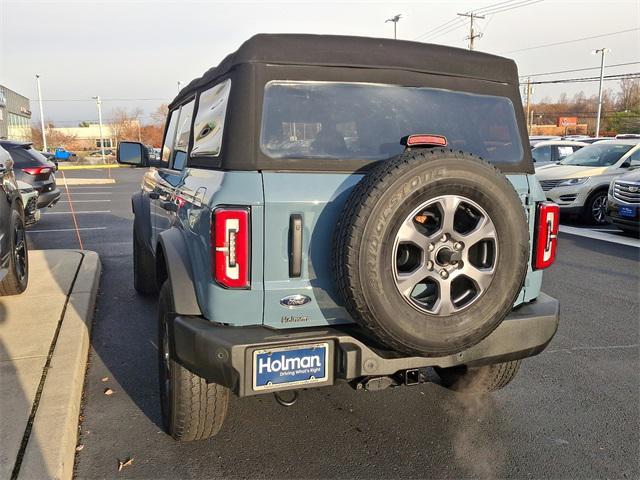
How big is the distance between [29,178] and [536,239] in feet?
32.0

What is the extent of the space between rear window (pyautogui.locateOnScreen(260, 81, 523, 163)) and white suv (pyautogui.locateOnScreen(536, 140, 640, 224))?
872cm

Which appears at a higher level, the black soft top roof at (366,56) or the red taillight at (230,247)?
the black soft top roof at (366,56)

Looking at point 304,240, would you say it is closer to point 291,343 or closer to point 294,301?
point 294,301

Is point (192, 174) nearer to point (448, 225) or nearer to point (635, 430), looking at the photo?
point (448, 225)

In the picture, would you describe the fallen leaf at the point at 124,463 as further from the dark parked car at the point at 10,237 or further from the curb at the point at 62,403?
the dark parked car at the point at 10,237

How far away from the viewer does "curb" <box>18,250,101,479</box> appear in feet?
8.31

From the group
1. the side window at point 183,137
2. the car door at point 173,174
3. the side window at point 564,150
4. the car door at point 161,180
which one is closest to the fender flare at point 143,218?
the car door at point 161,180

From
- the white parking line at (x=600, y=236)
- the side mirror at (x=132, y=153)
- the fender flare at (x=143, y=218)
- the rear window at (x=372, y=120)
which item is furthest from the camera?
the white parking line at (x=600, y=236)

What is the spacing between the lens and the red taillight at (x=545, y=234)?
2926mm

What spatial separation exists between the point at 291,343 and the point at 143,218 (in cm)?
307

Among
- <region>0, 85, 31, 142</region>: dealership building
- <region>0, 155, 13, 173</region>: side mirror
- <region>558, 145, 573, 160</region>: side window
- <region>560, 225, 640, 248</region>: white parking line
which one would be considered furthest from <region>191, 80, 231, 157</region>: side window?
<region>0, 85, 31, 142</region>: dealership building

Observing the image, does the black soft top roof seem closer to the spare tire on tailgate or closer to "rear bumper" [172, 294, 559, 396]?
the spare tire on tailgate

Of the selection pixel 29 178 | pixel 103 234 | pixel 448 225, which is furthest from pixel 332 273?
pixel 29 178

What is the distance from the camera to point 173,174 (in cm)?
377
